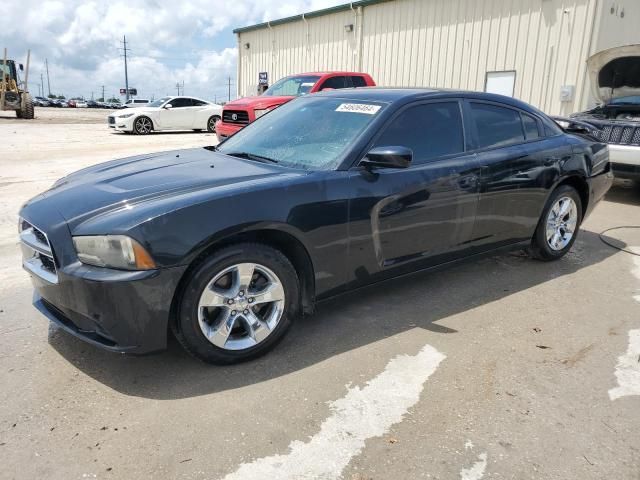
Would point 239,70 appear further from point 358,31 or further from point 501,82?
point 501,82

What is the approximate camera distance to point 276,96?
11.9 m

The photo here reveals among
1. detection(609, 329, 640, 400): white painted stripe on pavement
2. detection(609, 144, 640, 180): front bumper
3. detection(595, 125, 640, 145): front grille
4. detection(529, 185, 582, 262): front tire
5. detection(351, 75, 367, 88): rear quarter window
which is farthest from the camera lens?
detection(351, 75, 367, 88): rear quarter window

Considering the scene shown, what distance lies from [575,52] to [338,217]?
1156cm

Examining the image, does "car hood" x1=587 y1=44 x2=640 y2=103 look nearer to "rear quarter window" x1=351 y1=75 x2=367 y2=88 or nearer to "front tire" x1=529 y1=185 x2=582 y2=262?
"front tire" x1=529 y1=185 x2=582 y2=262

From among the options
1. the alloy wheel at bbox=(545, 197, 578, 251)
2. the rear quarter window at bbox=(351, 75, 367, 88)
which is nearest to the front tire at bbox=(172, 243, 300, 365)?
the alloy wheel at bbox=(545, 197, 578, 251)

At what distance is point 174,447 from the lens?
2320 millimetres

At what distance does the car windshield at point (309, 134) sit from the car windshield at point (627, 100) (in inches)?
260

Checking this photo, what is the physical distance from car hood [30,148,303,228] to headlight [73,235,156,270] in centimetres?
22

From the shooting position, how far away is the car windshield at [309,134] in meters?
3.40

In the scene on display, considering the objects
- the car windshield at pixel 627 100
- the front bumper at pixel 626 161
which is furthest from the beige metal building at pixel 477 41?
the front bumper at pixel 626 161

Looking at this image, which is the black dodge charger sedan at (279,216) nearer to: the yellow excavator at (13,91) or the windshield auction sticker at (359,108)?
the windshield auction sticker at (359,108)

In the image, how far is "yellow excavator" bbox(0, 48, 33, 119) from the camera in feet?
80.7

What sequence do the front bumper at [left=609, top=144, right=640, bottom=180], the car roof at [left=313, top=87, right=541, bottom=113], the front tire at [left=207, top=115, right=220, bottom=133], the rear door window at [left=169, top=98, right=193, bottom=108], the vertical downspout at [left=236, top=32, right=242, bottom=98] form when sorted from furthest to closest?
1. the vertical downspout at [left=236, top=32, right=242, bottom=98]
2. the front tire at [left=207, top=115, right=220, bottom=133]
3. the rear door window at [left=169, top=98, right=193, bottom=108]
4. the front bumper at [left=609, top=144, right=640, bottom=180]
5. the car roof at [left=313, top=87, right=541, bottom=113]

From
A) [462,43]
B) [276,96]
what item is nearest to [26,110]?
[276,96]
